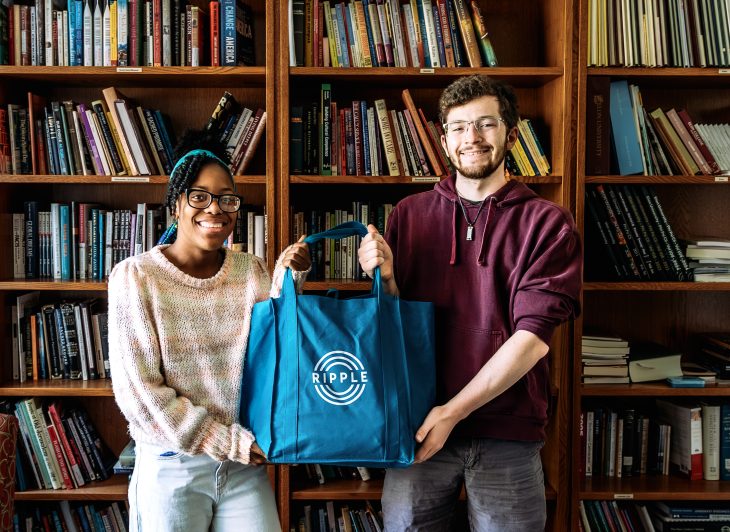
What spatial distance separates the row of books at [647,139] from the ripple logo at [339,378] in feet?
4.23

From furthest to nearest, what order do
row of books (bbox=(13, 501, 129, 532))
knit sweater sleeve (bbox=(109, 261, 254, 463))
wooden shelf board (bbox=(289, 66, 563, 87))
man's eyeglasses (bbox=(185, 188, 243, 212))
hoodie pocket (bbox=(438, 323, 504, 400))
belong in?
row of books (bbox=(13, 501, 129, 532))
wooden shelf board (bbox=(289, 66, 563, 87))
hoodie pocket (bbox=(438, 323, 504, 400))
man's eyeglasses (bbox=(185, 188, 243, 212))
knit sweater sleeve (bbox=(109, 261, 254, 463))

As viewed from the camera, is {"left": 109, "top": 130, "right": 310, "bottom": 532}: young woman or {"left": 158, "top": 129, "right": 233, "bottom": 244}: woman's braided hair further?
{"left": 158, "top": 129, "right": 233, "bottom": 244}: woman's braided hair

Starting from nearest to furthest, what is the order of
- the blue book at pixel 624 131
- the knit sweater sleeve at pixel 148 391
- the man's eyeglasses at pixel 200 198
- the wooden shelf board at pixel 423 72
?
the knit sweater sleeve at pixel 148 391, the man's eyeglasses at pixel 200 198, the wooden shelf board at pixel 423 72, the blue book at pixel 624 131

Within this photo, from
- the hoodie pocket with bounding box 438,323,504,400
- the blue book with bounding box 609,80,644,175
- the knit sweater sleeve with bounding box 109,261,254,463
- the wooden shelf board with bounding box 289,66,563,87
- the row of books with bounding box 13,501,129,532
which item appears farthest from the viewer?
the row of books with bounding box 13,501,129,532

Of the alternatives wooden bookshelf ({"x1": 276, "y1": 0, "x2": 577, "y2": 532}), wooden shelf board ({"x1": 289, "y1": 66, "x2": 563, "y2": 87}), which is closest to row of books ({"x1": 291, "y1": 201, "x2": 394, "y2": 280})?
wooden bookshelf ({"x1": 276, "y1": 0, "x2": 577, "y2": 532})

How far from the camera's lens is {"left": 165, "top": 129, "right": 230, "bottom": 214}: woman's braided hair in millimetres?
1454

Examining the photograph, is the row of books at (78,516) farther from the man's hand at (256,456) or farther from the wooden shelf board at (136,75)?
the wooden shelf board at (136,75)

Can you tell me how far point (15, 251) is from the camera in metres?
2.39

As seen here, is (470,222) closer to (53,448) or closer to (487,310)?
(487,310)

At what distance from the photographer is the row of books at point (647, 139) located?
2.26 meters

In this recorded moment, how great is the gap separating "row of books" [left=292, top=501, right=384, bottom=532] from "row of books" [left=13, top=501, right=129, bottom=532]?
649 mm

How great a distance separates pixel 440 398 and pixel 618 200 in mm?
1147

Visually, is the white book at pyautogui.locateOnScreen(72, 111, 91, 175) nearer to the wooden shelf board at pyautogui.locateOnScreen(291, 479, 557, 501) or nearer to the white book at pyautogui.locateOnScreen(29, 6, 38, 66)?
the white book at pyautogui.locateOnScreen(29, 6, 38, 66)

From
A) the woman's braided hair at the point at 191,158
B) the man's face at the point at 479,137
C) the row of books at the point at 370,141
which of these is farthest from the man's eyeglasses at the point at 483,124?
the row of books at the point at 370,141
